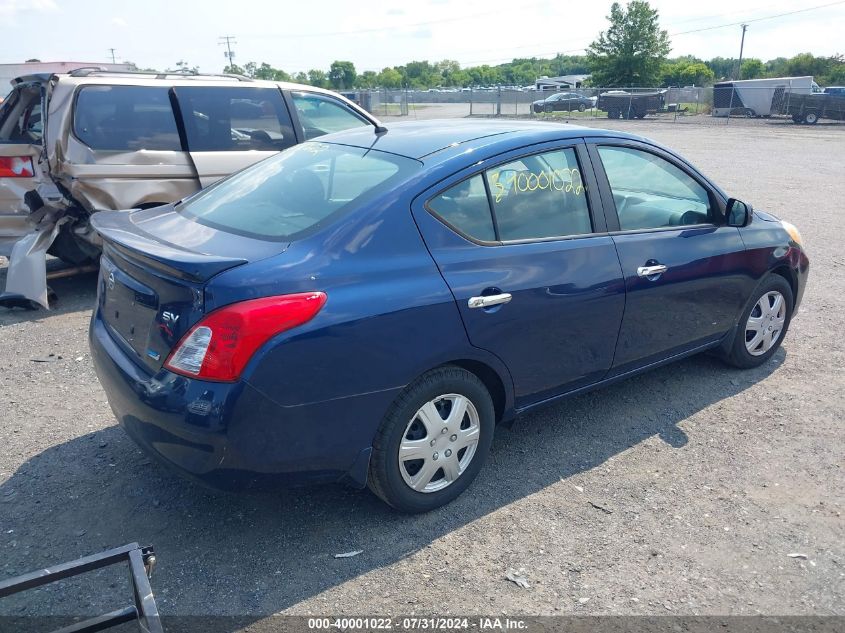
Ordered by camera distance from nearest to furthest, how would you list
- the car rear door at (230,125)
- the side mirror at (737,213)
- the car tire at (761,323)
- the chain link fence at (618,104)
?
the side mirror at (737,213), the car tire at (761,323), the car rear door at (230,125), the chain link fence at (618,104)

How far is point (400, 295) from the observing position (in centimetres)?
295

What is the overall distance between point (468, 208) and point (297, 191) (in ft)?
2.78

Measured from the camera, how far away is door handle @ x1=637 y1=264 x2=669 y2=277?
12.7 feet

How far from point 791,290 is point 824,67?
60.0m

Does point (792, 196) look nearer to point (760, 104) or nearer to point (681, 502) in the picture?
point (681, 502)

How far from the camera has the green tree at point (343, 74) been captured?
8595 centimetres

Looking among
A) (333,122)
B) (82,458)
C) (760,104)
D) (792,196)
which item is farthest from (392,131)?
(760,104)

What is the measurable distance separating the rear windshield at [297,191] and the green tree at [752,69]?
260 ft

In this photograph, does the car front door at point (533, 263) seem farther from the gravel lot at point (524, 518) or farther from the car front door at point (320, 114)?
the car front door at point (320, 114)

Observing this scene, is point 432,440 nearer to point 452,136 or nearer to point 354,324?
point 354,324

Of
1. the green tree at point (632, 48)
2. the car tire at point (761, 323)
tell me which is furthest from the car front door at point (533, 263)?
the green tree at point (632, 48)

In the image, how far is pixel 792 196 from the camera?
1211cm

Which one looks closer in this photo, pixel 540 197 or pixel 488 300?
pixel 488 300

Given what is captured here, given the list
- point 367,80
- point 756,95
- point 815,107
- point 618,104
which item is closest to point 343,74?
point 367,80
